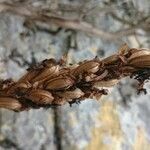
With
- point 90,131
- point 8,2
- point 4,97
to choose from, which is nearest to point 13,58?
point 8,2

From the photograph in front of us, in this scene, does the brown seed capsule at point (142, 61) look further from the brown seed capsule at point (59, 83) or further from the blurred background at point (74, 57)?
the blurred background at point (74, 57)

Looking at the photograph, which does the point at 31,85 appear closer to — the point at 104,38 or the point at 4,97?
the point at 4,97

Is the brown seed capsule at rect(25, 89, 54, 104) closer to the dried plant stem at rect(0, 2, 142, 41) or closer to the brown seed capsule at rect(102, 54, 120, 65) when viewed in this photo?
the brown seed capsule at rect(102, 54, 120, 65)

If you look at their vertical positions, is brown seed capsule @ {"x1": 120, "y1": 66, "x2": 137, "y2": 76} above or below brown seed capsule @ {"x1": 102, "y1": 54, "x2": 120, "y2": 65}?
below

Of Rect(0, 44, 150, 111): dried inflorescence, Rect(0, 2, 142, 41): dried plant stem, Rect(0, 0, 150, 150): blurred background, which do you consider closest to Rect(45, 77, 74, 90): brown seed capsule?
Rect(0, 44, 150, 111): dried inflorescence

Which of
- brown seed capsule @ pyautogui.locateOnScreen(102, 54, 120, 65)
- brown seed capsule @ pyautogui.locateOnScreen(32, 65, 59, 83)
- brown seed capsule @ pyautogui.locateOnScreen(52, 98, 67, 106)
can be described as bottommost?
brown seed capsule @ pyautogui.locateOnScreen(52, 98, 67, 106)

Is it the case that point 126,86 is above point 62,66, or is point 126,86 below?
above

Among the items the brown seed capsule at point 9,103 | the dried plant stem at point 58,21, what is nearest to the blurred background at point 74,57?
the dried plant stem at point 58,21
